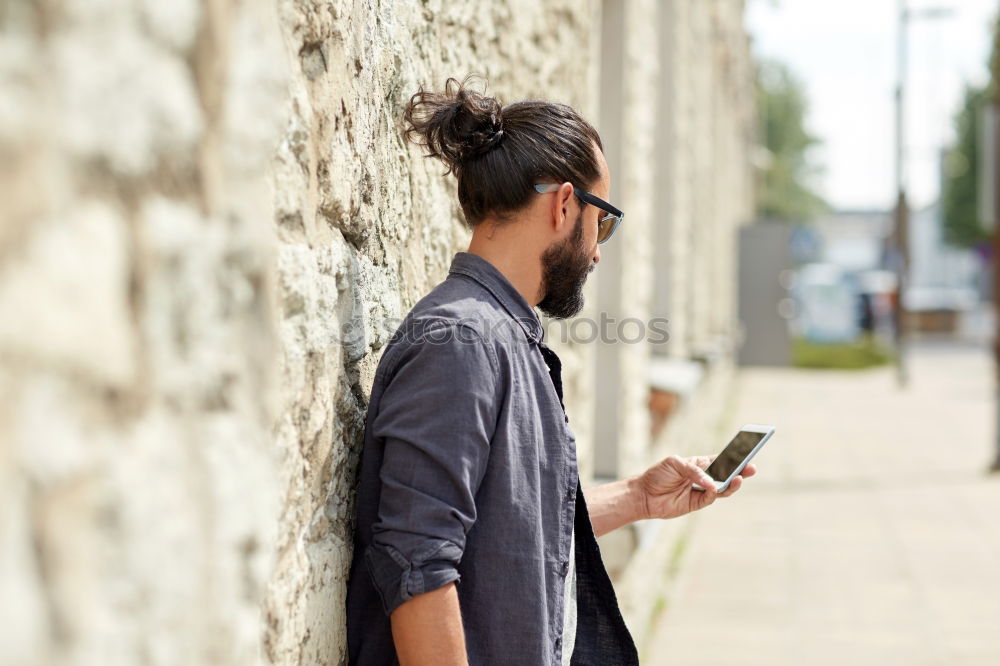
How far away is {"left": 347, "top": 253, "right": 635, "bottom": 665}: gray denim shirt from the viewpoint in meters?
1.51

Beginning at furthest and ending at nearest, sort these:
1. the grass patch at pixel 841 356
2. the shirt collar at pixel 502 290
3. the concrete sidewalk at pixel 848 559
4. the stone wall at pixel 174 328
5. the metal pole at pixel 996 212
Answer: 1. the grass patch at pixel 841 356
2. the metal pole at pixel 996 212
3. the concrete sidewalk at pixel 848 559
4. the shirt collar at pixel 502 290
5. the stone wall at pixel 174 328

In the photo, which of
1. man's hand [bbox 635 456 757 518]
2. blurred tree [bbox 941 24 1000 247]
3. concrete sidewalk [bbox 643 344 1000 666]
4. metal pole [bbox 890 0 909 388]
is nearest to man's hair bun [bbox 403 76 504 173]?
man's hand [bbox 635 456 757 518]

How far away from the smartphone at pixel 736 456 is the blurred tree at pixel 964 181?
37981 mm

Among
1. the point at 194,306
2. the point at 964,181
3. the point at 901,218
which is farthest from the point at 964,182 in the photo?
the point at 194,306

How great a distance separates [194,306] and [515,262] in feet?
2.66

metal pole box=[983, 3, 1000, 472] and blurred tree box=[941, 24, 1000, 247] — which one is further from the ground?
blurred tree box=[941, 24, 1000, 247]

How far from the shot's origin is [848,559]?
5914 millimetres

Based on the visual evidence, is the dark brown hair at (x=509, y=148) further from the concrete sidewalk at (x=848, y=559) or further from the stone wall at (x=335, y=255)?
the concrete sidewalk at (x=848, y=559)

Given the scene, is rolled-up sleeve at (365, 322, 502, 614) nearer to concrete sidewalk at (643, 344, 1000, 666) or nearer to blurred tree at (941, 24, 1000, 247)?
concrete sidewalk at (643, 344, 1000, 666)

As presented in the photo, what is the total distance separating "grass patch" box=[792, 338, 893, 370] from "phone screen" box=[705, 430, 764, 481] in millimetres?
16856

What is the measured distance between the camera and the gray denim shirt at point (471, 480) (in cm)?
151

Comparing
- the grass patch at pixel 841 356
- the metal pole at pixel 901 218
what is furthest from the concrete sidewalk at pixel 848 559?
the grass patch at pixel 841 356

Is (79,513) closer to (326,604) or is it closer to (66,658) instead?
(66,658)

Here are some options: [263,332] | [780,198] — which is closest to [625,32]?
[263,332]
